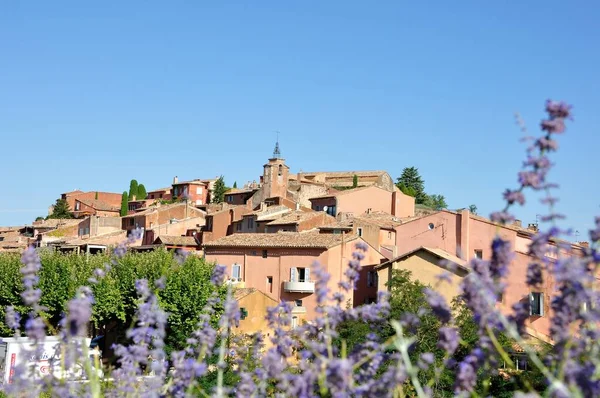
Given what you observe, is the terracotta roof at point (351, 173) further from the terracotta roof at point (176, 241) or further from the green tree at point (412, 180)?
the terracotta roof at point (176, 241)

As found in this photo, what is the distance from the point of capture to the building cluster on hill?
39406 millimetres

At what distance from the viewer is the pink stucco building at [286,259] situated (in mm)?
42719

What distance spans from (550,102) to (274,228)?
166 feet

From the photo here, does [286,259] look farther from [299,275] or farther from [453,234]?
[453,234]

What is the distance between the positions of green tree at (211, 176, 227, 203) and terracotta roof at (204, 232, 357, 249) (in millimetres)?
37536

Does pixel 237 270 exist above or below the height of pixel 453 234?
below

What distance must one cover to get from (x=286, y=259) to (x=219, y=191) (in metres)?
43.8

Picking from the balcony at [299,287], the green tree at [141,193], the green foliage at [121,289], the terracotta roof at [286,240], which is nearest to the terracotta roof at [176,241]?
the terracotta roof at [286,240]

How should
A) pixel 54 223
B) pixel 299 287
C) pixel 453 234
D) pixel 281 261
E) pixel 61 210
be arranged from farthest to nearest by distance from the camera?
pixel 61 210 < pixel 54 223 < pixel 281 261 < pixel 453 234 < pixel 299 287

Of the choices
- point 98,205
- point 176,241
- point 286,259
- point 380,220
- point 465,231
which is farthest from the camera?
point 98,205

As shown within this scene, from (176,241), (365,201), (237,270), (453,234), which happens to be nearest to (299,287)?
(237,270)

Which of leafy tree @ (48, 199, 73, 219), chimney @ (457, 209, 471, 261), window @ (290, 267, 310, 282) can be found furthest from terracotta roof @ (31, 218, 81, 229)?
chimney @ (457, 209, 471, 261)

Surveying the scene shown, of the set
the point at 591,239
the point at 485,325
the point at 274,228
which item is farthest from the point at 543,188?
the point at 274,228

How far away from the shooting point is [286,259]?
44.2 meters
